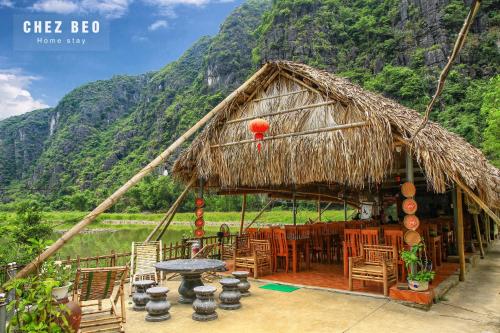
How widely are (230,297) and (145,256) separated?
7.82 ft

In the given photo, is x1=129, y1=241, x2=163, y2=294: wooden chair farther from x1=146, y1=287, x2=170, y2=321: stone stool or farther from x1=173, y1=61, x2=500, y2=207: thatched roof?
x1=173, y1=61, x2=500, y2=207: thatched roof

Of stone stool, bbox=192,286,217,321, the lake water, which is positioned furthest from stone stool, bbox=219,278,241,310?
the lake water

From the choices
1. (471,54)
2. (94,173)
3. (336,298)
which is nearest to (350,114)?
(336,298)

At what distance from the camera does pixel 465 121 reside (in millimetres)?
27906

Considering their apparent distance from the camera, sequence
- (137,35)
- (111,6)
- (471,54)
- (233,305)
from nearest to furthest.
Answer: (233,305) < (471,54) < (111,6) < (137,35)

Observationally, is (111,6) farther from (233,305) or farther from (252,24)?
(233,305)

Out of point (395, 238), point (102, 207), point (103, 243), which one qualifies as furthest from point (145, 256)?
point (103, 243)

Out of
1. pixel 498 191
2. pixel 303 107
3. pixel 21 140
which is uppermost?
pixel 21 140

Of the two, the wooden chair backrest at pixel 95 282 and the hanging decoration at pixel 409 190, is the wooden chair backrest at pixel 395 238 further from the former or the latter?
the wooden chair backrest at pixel 95 282

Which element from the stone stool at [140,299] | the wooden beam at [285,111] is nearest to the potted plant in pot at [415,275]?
the wooden beam at [285,111]

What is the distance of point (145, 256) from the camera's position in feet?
22.4

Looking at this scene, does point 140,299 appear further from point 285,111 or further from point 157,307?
point 285,111

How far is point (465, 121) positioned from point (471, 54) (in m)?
13.1

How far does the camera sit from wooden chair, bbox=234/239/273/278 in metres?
7.14
